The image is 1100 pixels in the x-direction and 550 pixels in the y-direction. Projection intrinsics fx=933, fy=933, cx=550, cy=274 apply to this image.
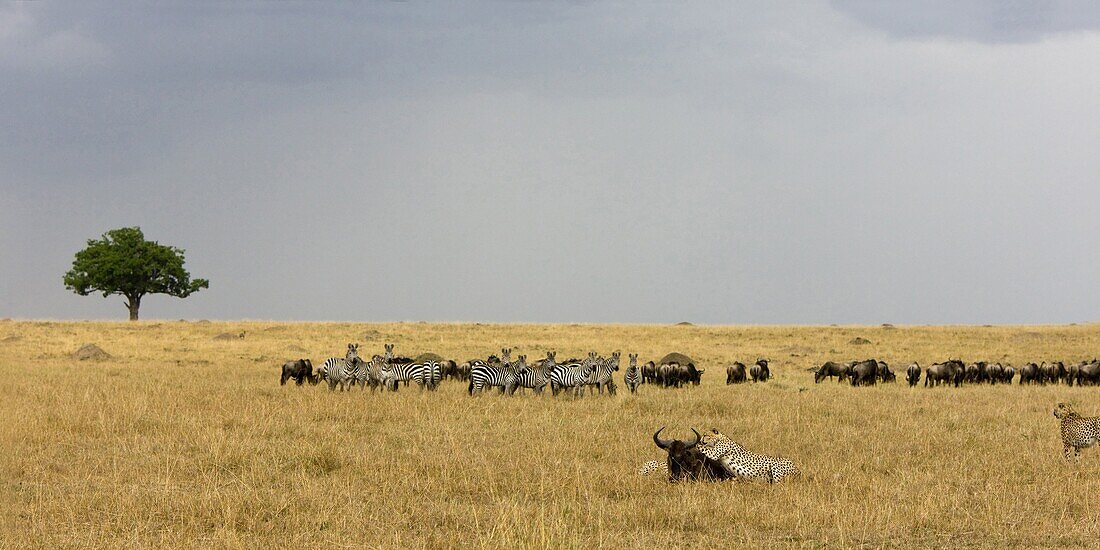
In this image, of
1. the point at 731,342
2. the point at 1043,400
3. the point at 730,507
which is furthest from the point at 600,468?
the point at 731,342

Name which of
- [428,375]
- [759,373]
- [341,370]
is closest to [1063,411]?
[428,375]

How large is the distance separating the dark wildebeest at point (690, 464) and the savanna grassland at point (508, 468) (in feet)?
1.15

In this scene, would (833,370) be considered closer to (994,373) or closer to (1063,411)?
(994,373)

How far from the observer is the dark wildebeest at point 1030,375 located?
30.7 meters

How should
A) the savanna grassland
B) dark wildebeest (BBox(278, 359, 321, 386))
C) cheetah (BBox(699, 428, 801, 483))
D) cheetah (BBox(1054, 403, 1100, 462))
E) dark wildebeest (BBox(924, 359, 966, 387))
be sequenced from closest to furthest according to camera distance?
the savanna grassland → cheetah (BBox(699, 428, 801, 483)) → cheetah (BBox(1054, 403, 1100, 462)) → dark wildebeest (BBox(278, 359, 321, 386)) → dark wildebeest (BBox(924, 359, 966, 387))

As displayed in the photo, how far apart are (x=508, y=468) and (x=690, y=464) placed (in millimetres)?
2306

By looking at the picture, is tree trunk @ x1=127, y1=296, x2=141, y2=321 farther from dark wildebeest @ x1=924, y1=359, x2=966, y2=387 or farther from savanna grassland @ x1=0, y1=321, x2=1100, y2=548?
dark wildebeest @ x1=924, y1=359, x2=966, y2=387

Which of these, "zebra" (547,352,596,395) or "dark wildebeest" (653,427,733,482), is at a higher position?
"zebra" (547,352,596,395)

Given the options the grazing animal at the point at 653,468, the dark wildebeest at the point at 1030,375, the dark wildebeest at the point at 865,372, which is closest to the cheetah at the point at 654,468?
the grazing animal at the point at 653,468

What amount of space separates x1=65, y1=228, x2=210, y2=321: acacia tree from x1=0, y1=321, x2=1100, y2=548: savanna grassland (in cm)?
4920

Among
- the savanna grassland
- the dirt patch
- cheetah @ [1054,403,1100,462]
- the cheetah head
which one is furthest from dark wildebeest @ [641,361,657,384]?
the dirt patch

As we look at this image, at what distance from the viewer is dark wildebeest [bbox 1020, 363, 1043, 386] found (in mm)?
30719

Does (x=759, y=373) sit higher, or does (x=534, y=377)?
(x=534, y=377)

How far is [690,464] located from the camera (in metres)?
11.2
